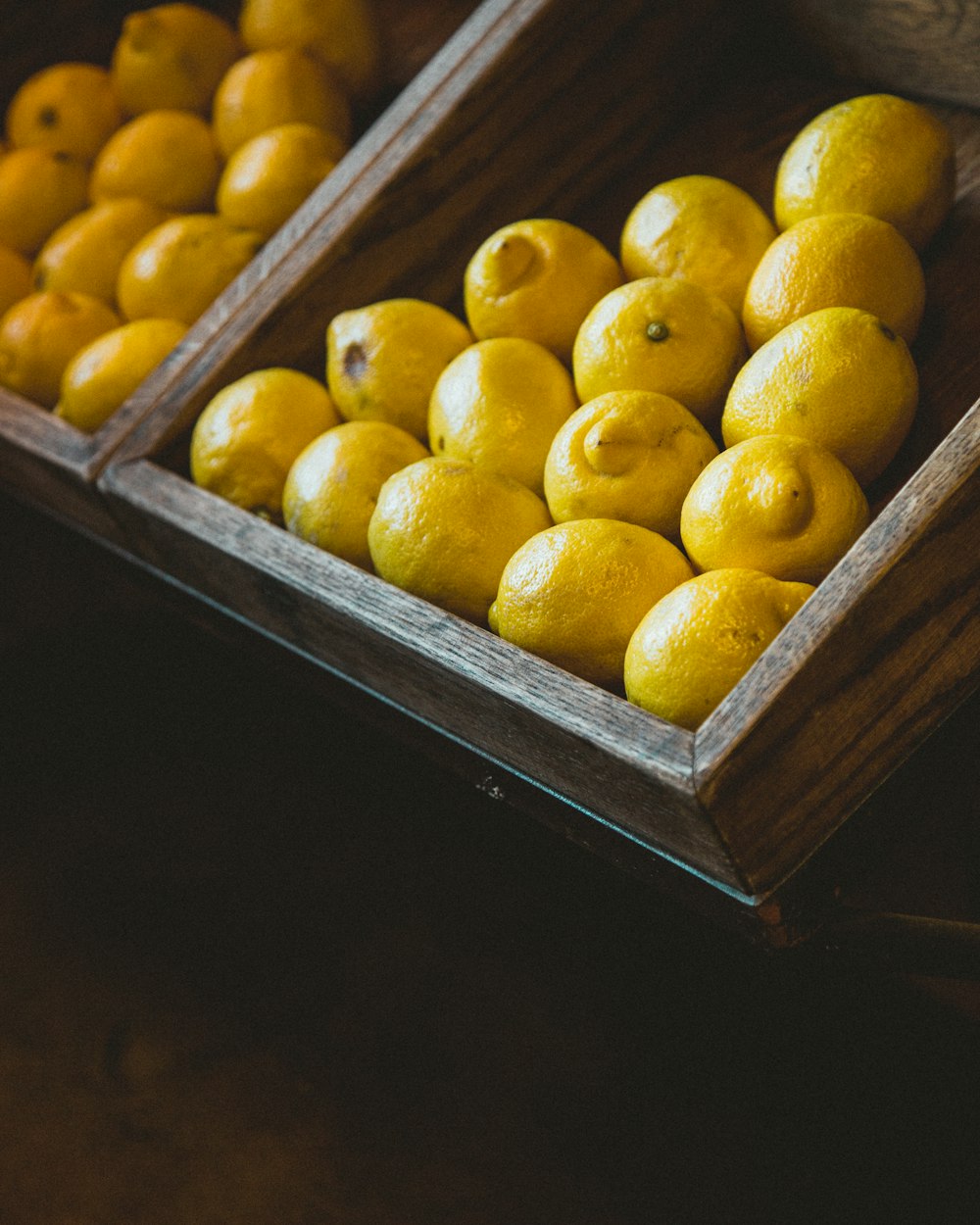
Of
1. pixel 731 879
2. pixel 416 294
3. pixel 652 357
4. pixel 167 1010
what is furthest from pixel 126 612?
pixel 731 879

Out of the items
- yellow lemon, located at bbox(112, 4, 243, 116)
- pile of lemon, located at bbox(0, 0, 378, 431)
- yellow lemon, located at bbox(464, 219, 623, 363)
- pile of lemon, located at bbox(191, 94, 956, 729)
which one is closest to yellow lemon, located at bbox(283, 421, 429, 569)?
pile of lemon, located at bbox(191, 94, 956, 729)

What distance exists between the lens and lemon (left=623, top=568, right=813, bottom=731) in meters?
0.71

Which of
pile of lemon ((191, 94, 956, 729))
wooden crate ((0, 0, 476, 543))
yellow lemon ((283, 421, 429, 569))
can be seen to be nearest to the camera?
pile of lemon ((191, 94, 956, 729))

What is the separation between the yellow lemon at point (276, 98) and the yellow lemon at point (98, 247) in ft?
0.55

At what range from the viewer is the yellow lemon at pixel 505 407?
3.18 ft

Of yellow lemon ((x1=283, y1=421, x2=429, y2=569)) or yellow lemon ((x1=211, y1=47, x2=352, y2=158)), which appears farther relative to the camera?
yellow lemon ((x1=211, y1=47, x2=352, y2=158))

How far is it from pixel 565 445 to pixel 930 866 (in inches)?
16.8

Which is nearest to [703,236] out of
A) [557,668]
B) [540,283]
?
[540,283]

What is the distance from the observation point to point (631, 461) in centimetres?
86

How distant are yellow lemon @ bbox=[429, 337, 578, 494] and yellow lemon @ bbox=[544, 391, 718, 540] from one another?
0.09 m

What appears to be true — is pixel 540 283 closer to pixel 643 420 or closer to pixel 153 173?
pixel 643 420

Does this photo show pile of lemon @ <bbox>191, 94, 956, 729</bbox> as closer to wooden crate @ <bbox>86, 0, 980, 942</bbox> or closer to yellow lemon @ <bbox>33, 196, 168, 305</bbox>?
wooden crate @ <bbox>86, 0, 980, 942</bbox>

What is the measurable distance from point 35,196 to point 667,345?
1116 mm

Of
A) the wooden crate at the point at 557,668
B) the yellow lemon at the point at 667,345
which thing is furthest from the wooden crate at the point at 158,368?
the yellow lemon at the point at 667,345
